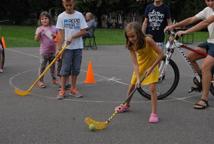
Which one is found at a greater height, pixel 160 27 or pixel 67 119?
pixel 160 27

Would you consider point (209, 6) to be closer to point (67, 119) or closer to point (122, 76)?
point (67, 119)

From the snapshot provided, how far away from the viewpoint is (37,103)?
24.3ft

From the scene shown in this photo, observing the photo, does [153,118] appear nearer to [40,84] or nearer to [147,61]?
[147,61]

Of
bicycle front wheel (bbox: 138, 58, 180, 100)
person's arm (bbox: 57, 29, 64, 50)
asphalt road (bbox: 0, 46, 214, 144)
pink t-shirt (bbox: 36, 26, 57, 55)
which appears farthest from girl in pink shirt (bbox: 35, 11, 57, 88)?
bicycle front wheel (bbox: 138, 58, 180, 100)

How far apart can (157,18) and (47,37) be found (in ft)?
6.97

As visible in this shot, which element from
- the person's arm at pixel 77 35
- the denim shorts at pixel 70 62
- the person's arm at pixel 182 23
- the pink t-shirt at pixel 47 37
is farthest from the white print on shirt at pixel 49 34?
the person's arm at pixel 182 23

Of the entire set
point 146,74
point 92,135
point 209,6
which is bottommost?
point 92,135

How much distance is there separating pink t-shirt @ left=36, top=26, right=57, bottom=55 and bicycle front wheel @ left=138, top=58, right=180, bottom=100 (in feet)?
7.14

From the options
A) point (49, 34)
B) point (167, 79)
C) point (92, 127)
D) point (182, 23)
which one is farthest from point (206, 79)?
point (49, 34)

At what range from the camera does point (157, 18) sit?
356 inches

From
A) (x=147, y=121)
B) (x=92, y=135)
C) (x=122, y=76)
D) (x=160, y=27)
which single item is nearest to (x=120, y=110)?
(x=147, y=121)

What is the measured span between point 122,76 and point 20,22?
1851 inches

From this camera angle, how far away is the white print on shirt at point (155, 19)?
9047 mm

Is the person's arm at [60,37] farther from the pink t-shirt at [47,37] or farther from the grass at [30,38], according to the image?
the grass at [30,38]
